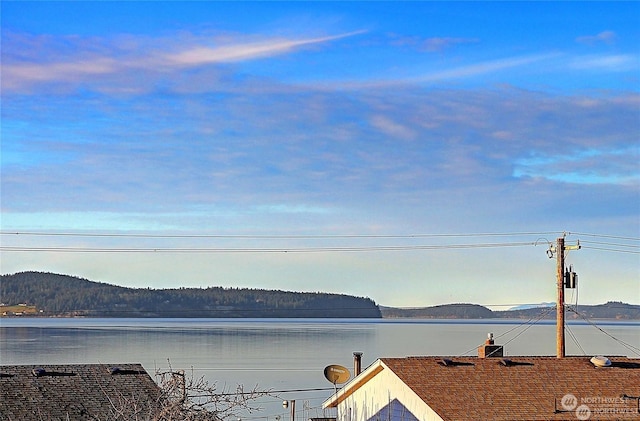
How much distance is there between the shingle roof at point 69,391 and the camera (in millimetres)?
30625

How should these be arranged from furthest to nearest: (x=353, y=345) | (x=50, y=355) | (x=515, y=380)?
(x=353, y=345) < (x=50, y=355) < (x=515, y=380)

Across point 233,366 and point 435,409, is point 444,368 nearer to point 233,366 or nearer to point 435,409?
point 435,409

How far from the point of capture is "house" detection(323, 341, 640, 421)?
87.9ft

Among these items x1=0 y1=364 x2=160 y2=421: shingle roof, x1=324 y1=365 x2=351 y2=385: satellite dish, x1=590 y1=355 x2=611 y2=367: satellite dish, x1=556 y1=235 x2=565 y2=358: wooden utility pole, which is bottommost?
x1=0 y1=364 x2=160 y2=421: shingle roof

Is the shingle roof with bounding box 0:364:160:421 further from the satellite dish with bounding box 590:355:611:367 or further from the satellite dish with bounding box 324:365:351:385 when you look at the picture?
the satellite dish with bounding box 590:355:611:367

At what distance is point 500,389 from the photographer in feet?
92.1

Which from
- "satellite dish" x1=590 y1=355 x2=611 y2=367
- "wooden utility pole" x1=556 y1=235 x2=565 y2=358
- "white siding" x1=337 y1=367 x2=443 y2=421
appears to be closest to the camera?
"white siding" x1=337 y1=367 x2=443 y2=421

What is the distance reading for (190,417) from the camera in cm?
2103

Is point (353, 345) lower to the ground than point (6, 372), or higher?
higher

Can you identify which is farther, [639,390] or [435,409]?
[639,390]

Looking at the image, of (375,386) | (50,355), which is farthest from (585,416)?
(50,355)

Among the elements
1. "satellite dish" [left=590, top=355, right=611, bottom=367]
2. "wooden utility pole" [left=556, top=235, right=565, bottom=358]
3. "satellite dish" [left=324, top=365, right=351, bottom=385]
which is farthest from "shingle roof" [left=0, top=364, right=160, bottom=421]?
"wooden utility pole" [left=556, top=235, right=565, bottom=358]

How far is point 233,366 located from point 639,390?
2691 inches

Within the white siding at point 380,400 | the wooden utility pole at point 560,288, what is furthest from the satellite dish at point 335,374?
the wooden utility pole at point 560,288
